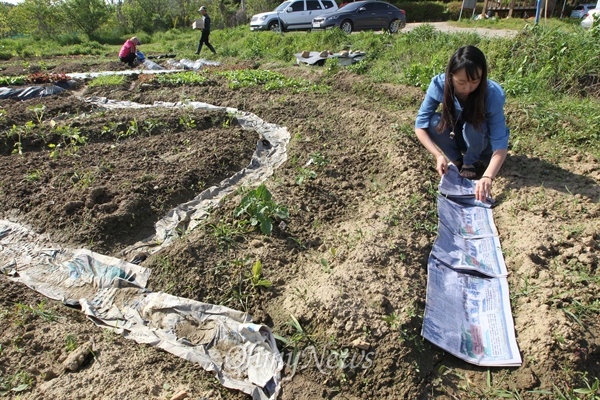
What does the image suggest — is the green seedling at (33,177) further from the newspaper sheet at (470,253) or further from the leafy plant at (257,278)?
the newspaper sheet at (470,253)

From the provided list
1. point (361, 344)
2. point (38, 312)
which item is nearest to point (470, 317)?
point (361, 344)

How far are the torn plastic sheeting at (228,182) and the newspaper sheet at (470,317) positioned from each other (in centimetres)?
180

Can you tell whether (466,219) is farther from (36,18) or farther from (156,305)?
(36,18)

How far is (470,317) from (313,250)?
1.08 m

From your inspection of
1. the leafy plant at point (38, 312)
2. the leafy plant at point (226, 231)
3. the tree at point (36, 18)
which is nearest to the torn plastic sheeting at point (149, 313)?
the leafy plant at point (38, 312)

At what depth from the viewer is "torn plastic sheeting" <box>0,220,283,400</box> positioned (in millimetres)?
1956

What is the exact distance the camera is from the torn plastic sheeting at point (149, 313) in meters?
1.96

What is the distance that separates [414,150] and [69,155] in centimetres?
358

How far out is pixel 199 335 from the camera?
213 cm

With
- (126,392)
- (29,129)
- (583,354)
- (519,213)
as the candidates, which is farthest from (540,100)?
(29,129)

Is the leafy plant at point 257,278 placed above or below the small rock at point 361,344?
above

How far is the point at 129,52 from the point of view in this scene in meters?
10.1

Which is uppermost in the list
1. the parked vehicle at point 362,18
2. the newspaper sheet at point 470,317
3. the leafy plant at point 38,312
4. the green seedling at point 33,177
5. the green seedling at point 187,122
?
the parked vehicle at point 362,18

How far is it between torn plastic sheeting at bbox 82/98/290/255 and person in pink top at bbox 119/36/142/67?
5.75m
